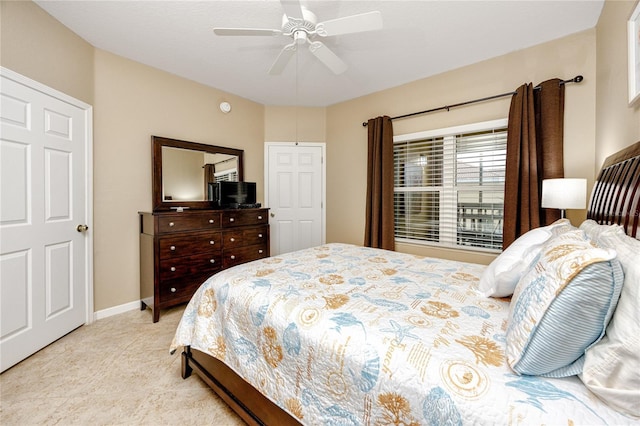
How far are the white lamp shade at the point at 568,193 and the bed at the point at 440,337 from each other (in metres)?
0.23

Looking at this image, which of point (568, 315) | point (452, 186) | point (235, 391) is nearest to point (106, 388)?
point (235, 391)

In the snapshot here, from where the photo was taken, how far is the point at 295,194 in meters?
4.40

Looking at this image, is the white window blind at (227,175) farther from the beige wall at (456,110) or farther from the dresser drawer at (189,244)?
the beige wall at (456,110)

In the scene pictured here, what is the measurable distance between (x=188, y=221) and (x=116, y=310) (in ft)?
3.84

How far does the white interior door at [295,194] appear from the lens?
434 cm

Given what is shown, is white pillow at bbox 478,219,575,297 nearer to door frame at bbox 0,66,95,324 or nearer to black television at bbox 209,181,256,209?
black television at bbox 209,181,256,209

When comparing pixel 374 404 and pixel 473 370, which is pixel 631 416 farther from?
pixel 374 404

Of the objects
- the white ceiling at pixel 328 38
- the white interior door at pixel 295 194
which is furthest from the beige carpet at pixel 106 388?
the white ceiling at pixel 328 38

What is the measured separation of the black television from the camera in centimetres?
349

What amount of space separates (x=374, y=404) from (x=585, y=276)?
73 centimetres

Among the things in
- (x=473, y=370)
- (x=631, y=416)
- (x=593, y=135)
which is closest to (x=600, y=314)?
(x=631, y=416)

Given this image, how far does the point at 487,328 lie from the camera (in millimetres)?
1070

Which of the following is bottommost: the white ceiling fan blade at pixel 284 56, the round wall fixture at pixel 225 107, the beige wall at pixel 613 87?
the beige wall at pixel 613 87

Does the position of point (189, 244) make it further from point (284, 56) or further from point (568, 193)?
point (568, 193)
